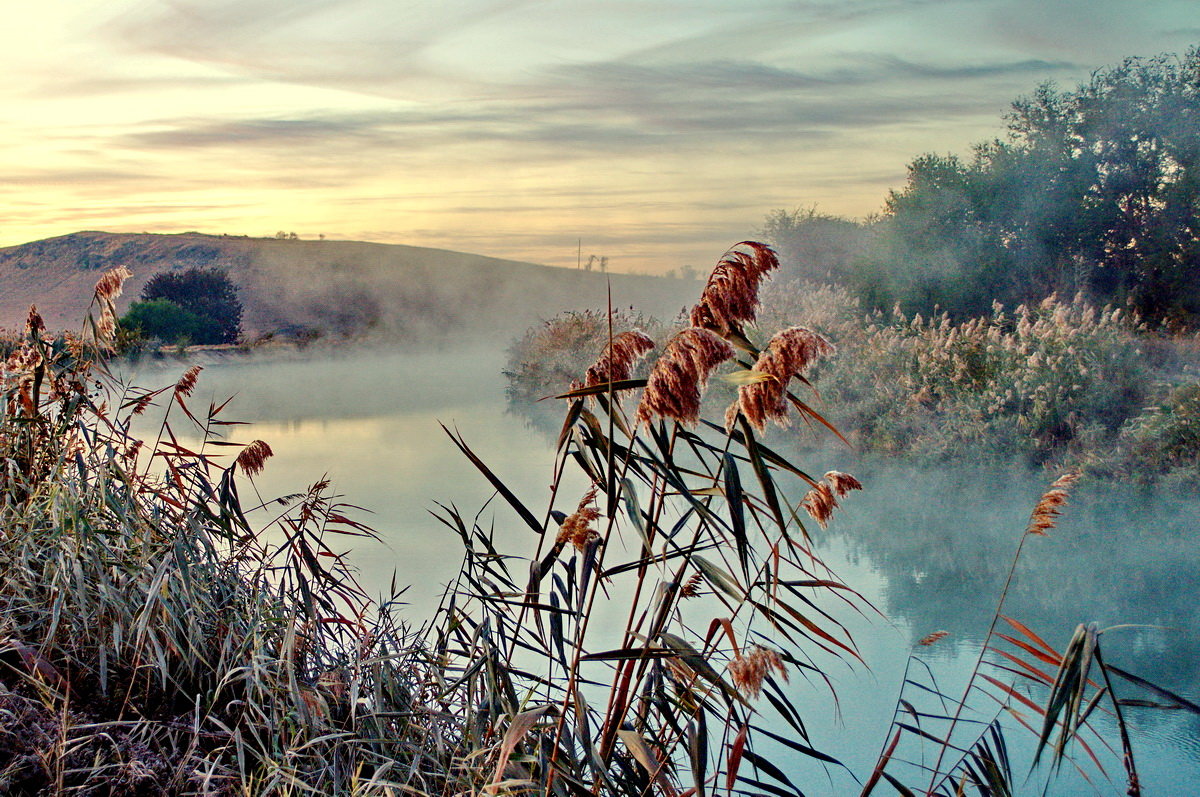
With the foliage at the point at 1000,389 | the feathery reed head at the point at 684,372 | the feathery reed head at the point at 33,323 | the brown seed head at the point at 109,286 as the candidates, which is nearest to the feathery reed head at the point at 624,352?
the feathery reed head at the point at 684,372

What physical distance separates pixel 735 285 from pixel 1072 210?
12326 mm

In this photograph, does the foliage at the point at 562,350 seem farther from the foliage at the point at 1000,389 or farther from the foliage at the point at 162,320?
the foliage at the point at 162,320

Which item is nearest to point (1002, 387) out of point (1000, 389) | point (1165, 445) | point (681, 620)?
point (1000, 389)

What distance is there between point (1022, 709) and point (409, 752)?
2.72 m

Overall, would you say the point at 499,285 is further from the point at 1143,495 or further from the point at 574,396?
the point at 574,396

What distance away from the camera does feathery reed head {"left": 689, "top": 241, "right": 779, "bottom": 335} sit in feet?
4.24

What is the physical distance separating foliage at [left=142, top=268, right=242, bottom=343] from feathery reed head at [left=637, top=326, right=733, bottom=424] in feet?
64.8

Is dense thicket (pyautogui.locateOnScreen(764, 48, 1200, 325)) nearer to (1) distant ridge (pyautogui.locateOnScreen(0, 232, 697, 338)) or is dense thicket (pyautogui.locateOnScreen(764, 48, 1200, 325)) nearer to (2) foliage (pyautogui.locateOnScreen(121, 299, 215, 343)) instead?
(2) foliage (pyautogui.locateOnScreen(121, 299, 215, 343))

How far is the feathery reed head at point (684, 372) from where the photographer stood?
1189 millimetres

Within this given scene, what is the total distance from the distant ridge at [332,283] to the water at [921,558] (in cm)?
1967

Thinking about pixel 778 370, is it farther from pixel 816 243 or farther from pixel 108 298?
pixel 816 243

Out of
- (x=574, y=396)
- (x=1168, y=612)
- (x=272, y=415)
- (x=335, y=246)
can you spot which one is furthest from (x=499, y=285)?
(x=574, y=396)

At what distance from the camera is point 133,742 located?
198 centimetres

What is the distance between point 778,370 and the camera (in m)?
1.21
